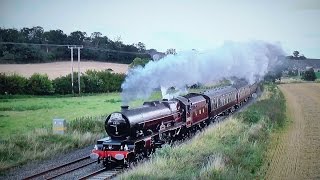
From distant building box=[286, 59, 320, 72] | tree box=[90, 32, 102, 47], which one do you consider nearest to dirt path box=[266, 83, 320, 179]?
distant building box=[286, 59, 320, 72]

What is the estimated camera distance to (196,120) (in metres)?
14.6

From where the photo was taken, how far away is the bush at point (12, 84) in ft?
51.2

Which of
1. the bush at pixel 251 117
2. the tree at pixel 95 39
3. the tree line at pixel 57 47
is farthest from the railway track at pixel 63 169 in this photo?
the tree at pixel 95 39

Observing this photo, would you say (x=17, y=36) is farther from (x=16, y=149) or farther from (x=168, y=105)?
(x=168, y=105)

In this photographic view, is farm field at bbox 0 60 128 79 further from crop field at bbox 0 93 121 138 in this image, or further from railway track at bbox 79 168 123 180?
railway track at bbox 79 168 123 180

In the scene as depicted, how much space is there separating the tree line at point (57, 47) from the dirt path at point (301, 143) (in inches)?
302

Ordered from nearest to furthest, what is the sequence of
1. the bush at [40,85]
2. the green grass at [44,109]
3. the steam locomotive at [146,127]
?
the steam locomotive at [146,127] < the green grass at [44,109] < the bush at [40,85]

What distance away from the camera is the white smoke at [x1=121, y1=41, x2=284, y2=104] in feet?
41.4

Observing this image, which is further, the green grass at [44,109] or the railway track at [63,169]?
the green grass at [44,109]

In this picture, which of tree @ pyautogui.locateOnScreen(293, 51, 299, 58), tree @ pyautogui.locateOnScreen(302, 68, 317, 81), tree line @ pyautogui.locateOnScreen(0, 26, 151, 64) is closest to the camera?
tree @ pyautogui.locateOnScreen(293, 51, 299, 58)

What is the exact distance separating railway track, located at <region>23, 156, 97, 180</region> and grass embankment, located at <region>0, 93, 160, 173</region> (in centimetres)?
116

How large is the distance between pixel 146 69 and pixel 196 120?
2715 mm

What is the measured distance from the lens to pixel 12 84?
16.5 m

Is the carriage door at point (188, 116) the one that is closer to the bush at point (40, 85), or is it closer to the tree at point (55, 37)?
the tree at point (55, 37)
